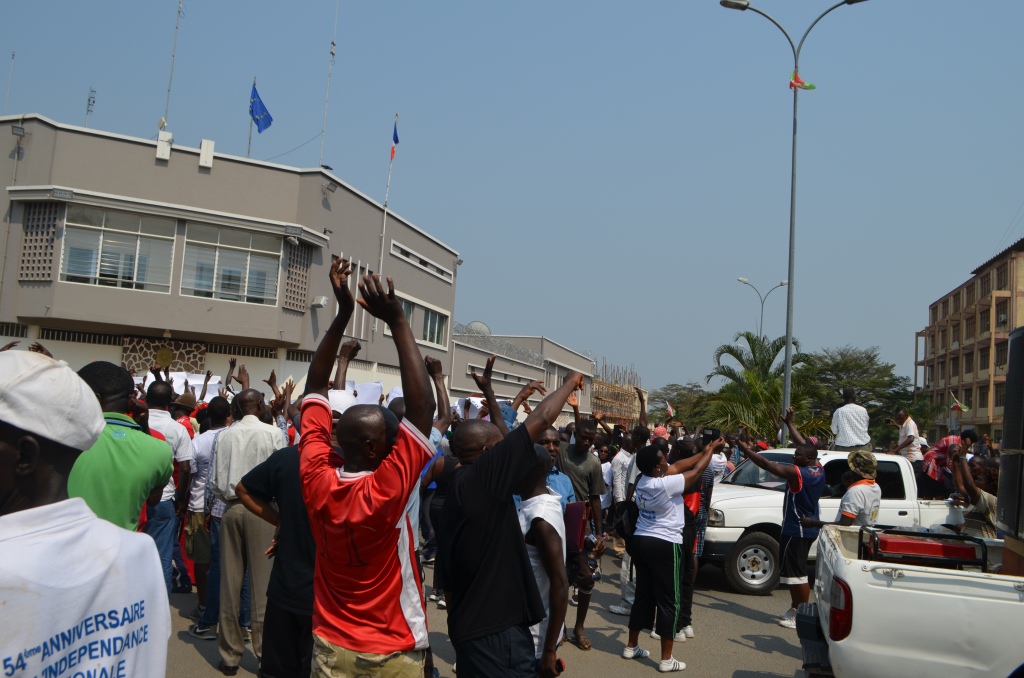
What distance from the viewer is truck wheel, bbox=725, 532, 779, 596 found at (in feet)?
35.1

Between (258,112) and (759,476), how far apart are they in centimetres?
2512

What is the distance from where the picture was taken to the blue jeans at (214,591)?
6.84m

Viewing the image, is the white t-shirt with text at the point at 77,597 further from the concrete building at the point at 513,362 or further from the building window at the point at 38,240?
the concrete building at the point at 513,362

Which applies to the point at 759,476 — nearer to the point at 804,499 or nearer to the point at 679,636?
the point at 804,499

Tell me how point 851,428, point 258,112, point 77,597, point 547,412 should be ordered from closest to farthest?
point 77,597 < point 547,412 < point 851,428 < point 258,112

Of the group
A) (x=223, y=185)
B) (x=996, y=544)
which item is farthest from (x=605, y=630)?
(x=223, y=185)

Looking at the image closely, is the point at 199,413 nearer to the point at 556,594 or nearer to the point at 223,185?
the point at 556,594

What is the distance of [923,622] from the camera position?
4543 millimetres

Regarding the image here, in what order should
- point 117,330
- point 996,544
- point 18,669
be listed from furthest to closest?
point 117,330, point 996,544, point 18,669

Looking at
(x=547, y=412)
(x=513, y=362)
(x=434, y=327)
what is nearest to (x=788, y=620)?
(x=547, y=412)

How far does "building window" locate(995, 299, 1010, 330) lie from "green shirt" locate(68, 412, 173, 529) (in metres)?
57.5

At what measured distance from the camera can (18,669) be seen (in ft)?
5.21

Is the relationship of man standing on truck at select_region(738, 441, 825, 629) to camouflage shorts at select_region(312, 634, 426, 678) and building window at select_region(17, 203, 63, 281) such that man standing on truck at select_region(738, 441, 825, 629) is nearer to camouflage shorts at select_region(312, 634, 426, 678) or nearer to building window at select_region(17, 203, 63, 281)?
camouflage shorts at select_region(312, 634, 426, 678)

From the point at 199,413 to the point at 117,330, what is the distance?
1895 cm
